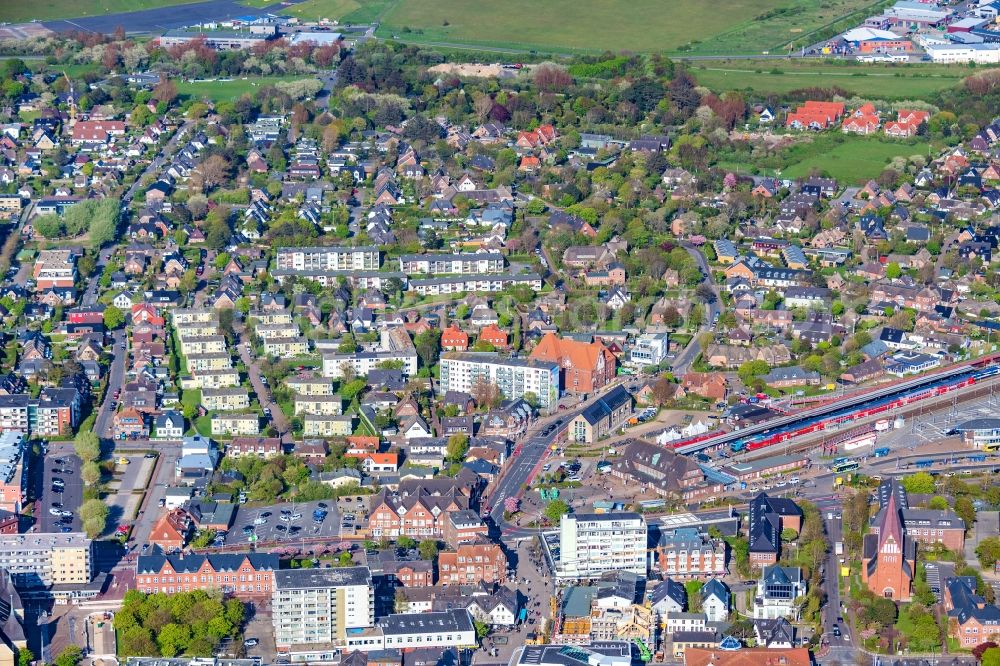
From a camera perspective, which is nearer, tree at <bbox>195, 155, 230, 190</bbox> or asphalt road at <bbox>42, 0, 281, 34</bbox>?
tree at <bbox>195, 155, 230, 190</bbox>

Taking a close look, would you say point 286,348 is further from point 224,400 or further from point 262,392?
A: point 224,400

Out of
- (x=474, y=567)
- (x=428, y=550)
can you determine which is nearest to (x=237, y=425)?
(x=428, y=550)

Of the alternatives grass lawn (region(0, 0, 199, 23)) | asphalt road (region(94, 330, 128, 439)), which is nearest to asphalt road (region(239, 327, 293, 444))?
asphalt road (region(94, 330, 128, 439))

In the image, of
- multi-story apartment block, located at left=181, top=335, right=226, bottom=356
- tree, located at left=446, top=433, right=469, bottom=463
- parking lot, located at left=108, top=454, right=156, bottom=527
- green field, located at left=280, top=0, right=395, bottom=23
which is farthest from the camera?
green field, located at left=280, top=0, right=395, bottom=23

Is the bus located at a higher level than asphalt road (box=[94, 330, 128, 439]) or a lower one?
lower

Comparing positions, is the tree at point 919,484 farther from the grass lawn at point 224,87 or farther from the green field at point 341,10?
the green field at point 341,10

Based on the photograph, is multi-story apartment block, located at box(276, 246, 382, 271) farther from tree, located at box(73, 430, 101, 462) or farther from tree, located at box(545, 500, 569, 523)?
tree, located at box(545, 500, 569, 523)
